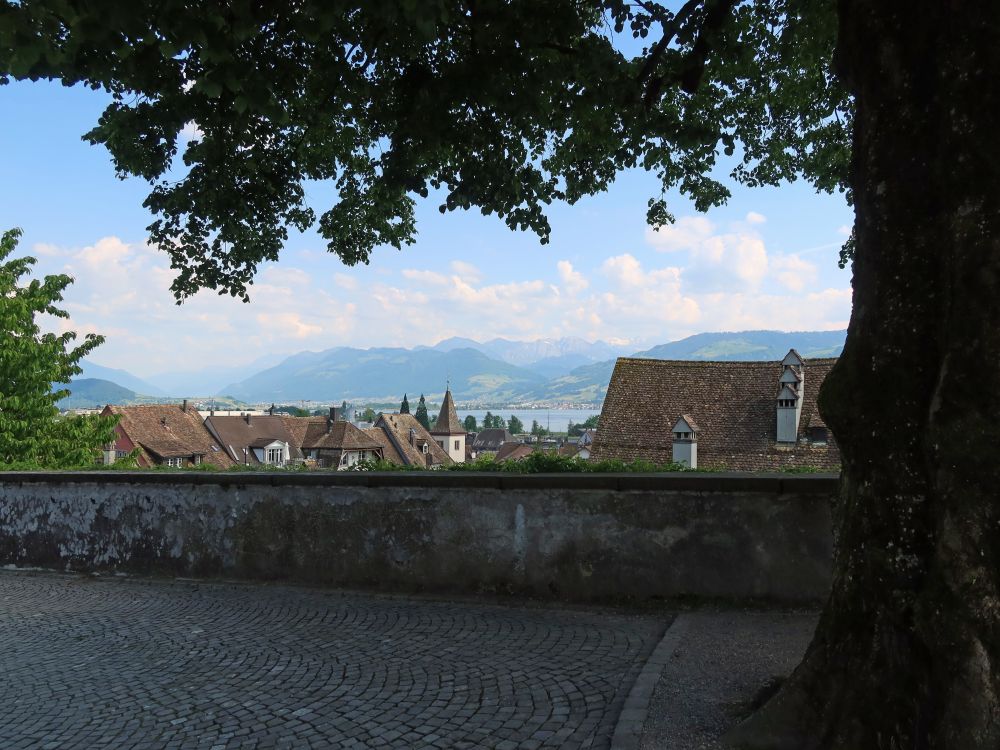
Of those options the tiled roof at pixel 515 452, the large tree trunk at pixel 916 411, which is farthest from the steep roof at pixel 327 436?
the large tree trunk at pixel 916 411

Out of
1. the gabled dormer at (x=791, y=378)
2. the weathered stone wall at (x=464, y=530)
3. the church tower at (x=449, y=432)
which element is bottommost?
the church tower at (x=449, y=432)

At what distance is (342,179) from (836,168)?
6823 mm

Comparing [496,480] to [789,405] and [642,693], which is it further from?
[789,405]

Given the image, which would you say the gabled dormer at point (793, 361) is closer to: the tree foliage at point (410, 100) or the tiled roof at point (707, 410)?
the tiled roof at point (707, 410)

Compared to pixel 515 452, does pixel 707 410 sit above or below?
Answer: above

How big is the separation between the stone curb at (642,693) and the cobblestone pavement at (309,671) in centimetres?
9

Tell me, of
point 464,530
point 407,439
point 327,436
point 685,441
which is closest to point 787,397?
point 685,441

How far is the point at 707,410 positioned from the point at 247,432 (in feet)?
194

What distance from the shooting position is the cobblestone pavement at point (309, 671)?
12.9ft

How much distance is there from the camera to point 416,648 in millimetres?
5266

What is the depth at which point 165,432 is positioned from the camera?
54.2m

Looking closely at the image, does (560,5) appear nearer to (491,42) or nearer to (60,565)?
(491,42)

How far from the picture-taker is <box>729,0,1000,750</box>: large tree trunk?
270 centimetres

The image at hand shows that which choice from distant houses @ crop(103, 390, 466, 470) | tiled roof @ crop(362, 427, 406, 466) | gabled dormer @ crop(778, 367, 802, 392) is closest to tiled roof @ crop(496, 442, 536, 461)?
gabled dormer @ crop(778, 367, 802, 392)
